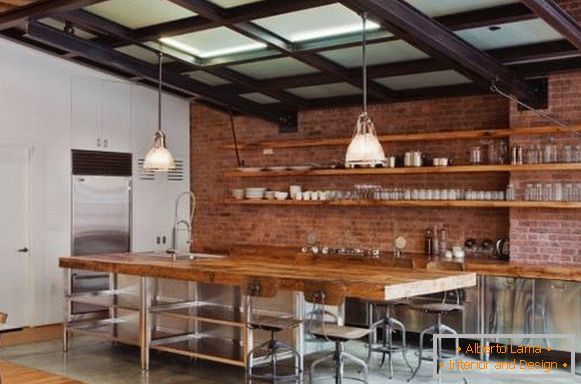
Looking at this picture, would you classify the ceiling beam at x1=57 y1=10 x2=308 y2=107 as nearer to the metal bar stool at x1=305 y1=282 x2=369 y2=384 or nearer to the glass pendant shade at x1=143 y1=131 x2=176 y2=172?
the glass pendant shade at x1=143 y1=131 x2=176 y2=172

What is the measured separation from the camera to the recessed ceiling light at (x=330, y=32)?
6409mm

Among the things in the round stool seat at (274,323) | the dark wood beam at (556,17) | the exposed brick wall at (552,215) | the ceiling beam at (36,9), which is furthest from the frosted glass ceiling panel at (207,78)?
the dark wood beam at (556,17)

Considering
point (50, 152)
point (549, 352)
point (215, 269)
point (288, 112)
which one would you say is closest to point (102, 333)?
point (215, 269)

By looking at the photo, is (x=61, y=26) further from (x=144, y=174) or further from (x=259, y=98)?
(x=259, y=98)

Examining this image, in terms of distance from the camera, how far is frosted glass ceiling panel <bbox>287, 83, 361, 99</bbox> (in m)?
8.39

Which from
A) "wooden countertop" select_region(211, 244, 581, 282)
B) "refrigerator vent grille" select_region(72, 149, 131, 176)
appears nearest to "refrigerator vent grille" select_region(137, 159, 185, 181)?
"refrigerator vent grille" select_region(72, 149, 131, 176)

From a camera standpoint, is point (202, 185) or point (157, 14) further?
point (202, 185)

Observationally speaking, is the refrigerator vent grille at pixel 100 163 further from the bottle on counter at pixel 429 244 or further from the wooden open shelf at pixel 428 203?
the bottle on counter at pixel 429 244

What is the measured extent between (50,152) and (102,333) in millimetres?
2712

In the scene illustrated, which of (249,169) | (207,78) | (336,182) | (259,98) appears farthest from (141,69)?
(336,182)

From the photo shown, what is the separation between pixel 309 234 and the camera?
9148 mm

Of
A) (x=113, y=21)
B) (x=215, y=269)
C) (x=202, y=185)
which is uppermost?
(x=113, y=21)

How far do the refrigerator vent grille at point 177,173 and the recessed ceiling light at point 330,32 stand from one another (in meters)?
3.95

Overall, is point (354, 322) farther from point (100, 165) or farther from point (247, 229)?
point (100, 165)
